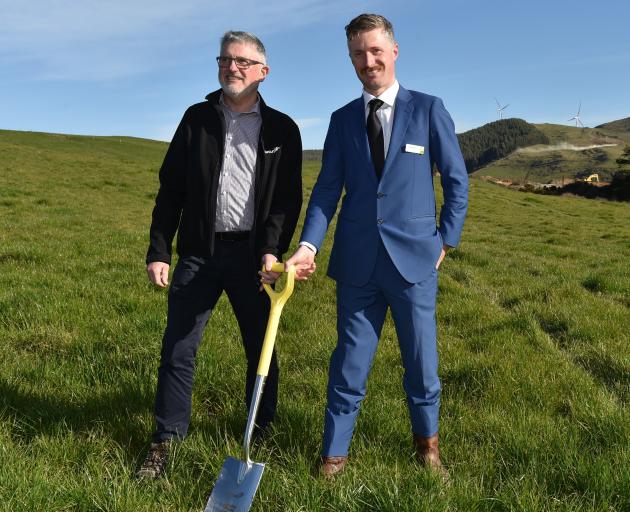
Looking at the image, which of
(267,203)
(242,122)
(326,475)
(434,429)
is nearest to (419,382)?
(434,429)

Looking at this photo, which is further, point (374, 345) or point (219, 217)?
point (219, 217)

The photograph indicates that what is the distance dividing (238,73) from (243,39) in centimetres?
21

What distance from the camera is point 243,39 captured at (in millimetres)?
3518

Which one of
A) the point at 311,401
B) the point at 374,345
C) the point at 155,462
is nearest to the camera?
the point at 155,462

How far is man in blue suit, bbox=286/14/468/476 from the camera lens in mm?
3375

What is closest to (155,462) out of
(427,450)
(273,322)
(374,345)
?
(273,322)

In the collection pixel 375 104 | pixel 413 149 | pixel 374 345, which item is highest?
pixel 375 104

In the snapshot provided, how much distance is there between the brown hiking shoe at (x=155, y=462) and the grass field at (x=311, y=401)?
9 centimetres

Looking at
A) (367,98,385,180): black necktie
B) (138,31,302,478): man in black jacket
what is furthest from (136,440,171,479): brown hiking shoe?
(367,98,385,180): black necktie

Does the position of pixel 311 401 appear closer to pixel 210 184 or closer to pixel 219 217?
pixel 219 217

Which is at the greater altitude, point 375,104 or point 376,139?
point 375,104

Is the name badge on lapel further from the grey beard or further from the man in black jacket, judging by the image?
the grey beard

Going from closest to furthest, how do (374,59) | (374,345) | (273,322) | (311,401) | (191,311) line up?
(273,322)
(374,59)
(374,345)
(191,311)
(311,401)

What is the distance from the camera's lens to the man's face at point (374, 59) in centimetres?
325
